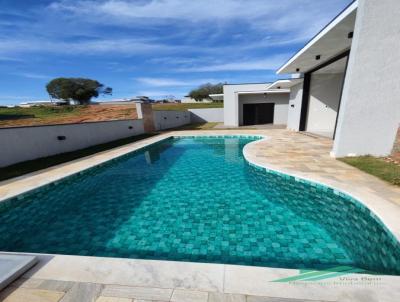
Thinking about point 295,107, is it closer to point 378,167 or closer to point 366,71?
point 366,71

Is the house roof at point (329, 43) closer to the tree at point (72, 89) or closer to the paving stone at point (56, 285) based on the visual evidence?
the paving stone at point (56, 285)

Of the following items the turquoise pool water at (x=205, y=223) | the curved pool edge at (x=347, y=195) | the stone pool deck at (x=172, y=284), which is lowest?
the turquoise pool water at (x=205, y=223)

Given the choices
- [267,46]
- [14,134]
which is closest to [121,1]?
[14,134]

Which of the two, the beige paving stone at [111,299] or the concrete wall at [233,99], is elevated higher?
the concrete wall at [233,99]

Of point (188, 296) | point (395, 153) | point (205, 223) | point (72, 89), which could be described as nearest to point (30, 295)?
point (188, 296)

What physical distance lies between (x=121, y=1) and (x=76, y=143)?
7.41 metres

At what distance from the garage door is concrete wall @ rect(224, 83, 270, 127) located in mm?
1722

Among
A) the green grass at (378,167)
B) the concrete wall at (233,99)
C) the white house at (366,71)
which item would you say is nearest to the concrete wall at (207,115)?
the concrete wall at (233,99)

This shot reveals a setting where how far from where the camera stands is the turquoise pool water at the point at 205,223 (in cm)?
298

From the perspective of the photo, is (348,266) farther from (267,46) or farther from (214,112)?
(214,112)

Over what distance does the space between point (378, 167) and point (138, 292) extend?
22.8 feet

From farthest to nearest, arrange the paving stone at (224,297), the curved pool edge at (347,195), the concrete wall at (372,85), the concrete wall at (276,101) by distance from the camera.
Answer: the concrete wall at (276,101)
the concrete wall at (372,85)
the curved pool edge at (347,195)
the paving stone at (224,297)

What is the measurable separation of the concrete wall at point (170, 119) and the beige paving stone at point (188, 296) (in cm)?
1808

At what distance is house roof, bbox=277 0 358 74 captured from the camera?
5637mm
